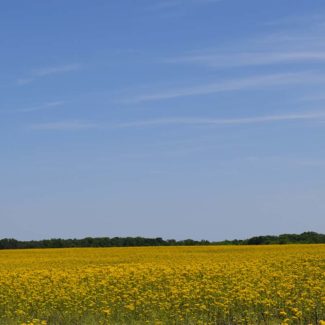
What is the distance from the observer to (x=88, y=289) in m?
21.0

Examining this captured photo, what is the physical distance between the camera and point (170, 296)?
18.8 m

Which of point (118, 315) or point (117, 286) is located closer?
point (118, 315)

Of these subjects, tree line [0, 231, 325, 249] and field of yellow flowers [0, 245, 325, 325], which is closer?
field of yellow flowers [0, 245, 325, 325]

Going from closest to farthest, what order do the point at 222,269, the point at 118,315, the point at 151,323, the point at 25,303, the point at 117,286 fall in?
the point at 151,323 → the point at 118,315 → the point at 25,303 → the point at 117,286 → the point at 222,269

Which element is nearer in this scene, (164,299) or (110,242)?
(164,299)

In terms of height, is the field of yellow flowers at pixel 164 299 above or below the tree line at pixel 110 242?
below

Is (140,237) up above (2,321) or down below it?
above

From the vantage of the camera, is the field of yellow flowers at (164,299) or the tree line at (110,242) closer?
the field of yellow flowers at (164,299)

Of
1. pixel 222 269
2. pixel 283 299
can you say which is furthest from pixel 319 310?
pixel 222 269

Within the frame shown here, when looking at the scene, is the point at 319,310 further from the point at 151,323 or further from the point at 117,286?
the point at 117,286

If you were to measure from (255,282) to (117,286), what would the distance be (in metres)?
4.49

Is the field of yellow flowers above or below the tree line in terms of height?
below

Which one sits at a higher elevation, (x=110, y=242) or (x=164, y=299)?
(x=110, y=242)

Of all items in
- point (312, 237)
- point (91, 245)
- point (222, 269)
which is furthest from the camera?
point (91, 245)
